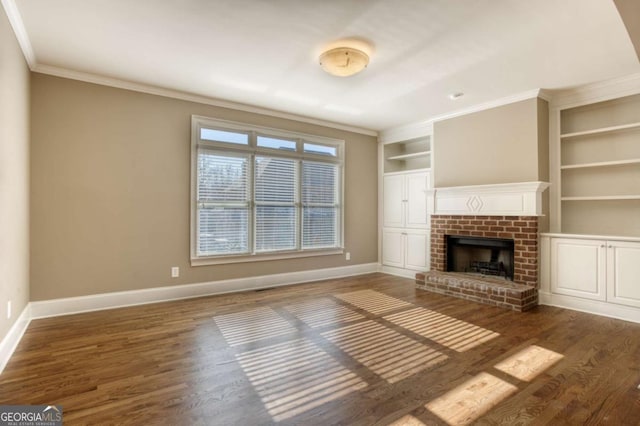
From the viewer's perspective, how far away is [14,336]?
2725 millimetres

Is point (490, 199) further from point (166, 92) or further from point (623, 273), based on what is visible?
point (166, 92)

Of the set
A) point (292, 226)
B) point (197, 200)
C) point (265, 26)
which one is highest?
point (265, 26)

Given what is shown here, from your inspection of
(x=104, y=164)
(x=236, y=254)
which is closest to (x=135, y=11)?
(x=104, y=164)

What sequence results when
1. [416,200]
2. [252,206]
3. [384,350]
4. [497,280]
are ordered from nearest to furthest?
[384,350] < [497,280] < [252,206] < [416,200]

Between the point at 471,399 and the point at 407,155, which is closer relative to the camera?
the point at 471,399

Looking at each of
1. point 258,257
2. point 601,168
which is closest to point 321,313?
point 258,257

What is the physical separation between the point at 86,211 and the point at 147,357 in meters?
2.10

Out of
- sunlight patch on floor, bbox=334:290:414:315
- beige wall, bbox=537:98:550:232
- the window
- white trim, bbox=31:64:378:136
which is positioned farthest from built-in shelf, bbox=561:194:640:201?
white trim, bbox=31:64:378:136

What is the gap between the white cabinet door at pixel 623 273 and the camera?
3.36 m

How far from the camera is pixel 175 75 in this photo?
367 centimetres

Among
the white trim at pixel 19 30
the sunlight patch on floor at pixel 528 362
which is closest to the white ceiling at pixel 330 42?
the white trim at pixel 19 30

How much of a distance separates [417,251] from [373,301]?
179cm

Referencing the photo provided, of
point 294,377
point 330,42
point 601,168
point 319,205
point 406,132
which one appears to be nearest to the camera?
point 294,377

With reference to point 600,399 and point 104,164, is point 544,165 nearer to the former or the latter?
point 600,399
